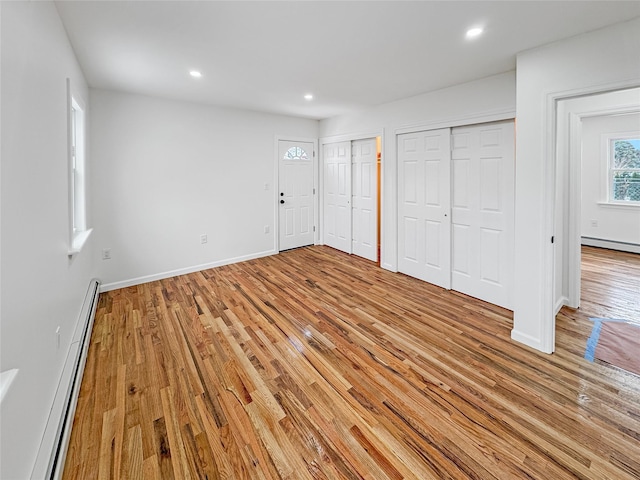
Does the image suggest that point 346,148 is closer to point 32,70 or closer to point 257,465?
point 32,70

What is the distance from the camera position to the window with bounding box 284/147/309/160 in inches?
213

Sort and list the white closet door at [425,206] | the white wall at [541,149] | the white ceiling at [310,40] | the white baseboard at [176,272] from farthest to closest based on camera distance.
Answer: the white baseboard at [176,272]
the white closet door at [425,206]
the white wall at [541,149]
the white ceiling at [310,40]

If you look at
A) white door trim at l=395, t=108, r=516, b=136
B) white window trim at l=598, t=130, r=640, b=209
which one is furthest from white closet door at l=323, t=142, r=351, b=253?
white window trim at l=598, t=130, r=640, b=209

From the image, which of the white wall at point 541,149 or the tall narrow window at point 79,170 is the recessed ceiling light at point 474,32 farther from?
the tall narrow window at point 79,170

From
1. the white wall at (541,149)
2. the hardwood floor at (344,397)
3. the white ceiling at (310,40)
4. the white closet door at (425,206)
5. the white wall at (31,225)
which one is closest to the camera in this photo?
the white wall at (31,225)

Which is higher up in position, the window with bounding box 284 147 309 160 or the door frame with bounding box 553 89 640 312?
the window with bounding box 284 147 309 160

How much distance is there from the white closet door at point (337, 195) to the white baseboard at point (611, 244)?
4296 millimetres

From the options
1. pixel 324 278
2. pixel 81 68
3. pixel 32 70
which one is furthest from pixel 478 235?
pixel 81 68

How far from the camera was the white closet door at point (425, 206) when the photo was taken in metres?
3.71

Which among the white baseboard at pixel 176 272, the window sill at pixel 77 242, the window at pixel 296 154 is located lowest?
the white baseboard at pixel 176 272

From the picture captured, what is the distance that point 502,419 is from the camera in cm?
176

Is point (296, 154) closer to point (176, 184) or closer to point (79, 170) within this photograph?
point (176, 184)

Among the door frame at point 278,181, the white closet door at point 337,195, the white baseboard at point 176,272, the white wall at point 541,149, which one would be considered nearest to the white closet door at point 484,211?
the white wall at point 541,149

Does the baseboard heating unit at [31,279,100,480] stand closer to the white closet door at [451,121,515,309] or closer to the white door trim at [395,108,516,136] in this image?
the white closet door at [451,121,515,309]
